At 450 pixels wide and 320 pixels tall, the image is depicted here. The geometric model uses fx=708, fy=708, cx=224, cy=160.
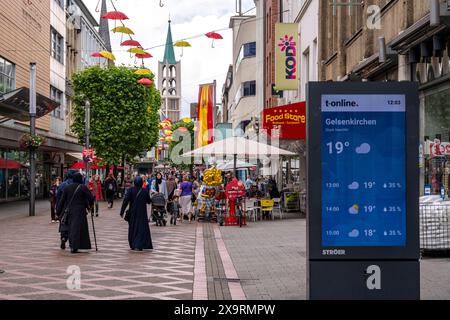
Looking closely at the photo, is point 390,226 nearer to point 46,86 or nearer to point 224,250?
point 224,250

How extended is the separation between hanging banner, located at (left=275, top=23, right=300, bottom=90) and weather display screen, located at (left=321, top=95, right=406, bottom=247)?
23992 millimetres

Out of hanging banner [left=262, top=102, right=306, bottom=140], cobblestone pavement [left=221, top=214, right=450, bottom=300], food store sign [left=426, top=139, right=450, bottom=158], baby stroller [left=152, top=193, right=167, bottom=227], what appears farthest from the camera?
hanging banner [left=262, top=102, right=306, bottom=140]

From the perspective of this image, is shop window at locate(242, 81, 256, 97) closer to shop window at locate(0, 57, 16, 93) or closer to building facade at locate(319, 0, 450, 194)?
shop window at locate(0, 57, 16, 93)

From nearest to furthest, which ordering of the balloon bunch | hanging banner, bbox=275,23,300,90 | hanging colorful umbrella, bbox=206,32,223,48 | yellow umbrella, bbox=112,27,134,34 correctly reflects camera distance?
1. yellow umbrella, bbox=112,27,134,34
2. hanging colorful umbrella, bbox=206,32,223,48
3. the balloon bunch
4. hanging banner, bbox=275,23,300,90

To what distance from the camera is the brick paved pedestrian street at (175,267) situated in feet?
31.8

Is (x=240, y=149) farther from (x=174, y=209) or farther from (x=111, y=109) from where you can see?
(x=111, y=109)

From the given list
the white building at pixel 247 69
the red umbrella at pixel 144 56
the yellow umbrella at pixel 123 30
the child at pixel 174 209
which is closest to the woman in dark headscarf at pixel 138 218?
the yellow umbrella at pixel 123 30

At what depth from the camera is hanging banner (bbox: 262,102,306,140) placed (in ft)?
79.3

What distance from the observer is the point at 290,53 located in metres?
30.8

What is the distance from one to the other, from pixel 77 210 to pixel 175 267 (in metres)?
3.40

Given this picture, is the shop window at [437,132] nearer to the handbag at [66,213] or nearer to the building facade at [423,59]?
the building facade at [423,59]

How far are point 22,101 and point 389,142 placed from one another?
23557mm

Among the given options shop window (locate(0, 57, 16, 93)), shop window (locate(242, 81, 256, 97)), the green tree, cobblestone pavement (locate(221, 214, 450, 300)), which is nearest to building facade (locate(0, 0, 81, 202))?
shop window (locate(0, 57, 16, 93))

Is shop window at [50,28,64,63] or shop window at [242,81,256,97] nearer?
shop window at [50,28,64,63]
